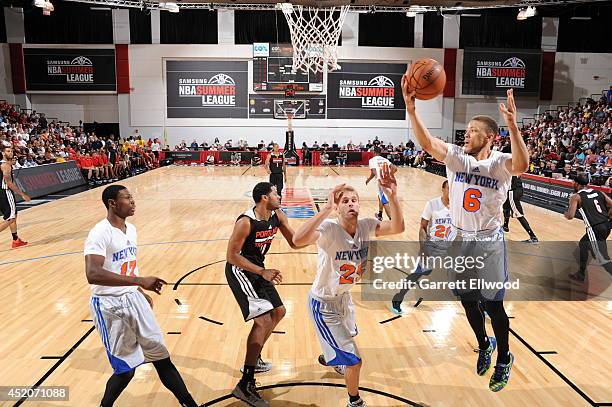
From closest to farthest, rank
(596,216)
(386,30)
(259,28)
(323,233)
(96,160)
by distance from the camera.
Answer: (323,233) < (596,216) < (96,160) < (259,28) < (386,30)

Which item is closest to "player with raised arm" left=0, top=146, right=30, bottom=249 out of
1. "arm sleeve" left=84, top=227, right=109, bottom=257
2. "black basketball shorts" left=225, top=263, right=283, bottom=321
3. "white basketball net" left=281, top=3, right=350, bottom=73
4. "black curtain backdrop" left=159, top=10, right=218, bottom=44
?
"black basketball shorts" left=225, top=263, right=283, bottom=321

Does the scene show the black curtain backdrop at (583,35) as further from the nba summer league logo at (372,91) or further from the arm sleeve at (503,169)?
the arm sleeve at (503,169)

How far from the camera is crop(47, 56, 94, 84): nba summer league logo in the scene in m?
28.5

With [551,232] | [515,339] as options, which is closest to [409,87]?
[515,339]

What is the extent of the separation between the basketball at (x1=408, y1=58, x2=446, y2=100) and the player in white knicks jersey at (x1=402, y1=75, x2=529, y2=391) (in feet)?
1.09

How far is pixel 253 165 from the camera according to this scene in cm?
2752

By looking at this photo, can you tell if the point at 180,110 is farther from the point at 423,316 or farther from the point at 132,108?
the point at 423,316

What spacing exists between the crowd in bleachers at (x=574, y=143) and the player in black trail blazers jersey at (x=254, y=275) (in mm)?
12438

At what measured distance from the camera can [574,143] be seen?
66.0 feet

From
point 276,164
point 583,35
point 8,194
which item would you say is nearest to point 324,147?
point 583,35

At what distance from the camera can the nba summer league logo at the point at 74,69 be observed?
2850 centimetres

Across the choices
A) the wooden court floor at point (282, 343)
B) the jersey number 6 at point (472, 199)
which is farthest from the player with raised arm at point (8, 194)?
the jersey number 6 at point (472, 199)

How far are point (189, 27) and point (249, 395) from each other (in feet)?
91.9

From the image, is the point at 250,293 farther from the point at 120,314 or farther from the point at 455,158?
the point at 455,158
